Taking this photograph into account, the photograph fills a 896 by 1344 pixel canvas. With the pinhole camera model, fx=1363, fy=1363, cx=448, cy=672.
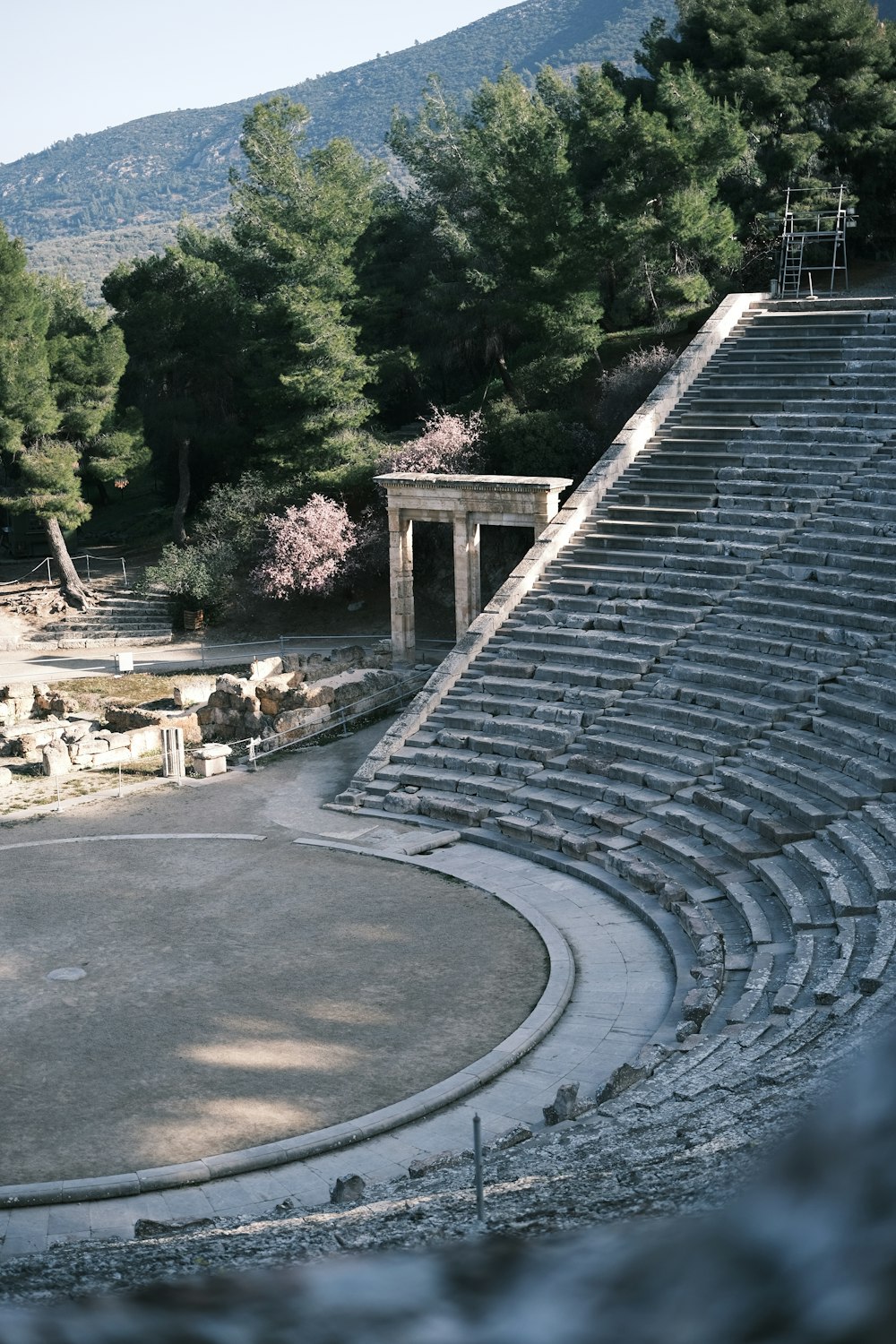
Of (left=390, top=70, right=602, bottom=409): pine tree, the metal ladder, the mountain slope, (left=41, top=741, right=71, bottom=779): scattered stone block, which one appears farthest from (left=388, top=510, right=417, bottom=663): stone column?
the mountain slope

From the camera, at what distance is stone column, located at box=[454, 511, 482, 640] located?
948 inches

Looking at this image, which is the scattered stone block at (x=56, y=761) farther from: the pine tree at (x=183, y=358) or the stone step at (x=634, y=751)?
the pine tree at (x=183, y=358)

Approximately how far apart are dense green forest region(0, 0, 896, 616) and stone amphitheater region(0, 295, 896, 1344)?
5260 mm

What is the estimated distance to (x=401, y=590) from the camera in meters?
25.6

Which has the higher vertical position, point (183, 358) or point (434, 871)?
point (183, 358)

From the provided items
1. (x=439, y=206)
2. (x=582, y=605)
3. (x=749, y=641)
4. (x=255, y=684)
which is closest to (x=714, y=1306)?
(x=749, y=641)

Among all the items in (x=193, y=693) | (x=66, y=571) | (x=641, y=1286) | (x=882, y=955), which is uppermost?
(x=641, y=1286)

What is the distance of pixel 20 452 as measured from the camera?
33844mm

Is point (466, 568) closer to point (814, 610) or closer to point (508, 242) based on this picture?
point (814, 610)

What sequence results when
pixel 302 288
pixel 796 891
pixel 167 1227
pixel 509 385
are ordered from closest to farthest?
pixel 167 1227 → pixel 796 891 → pixel 302 288 → pixel 509 385

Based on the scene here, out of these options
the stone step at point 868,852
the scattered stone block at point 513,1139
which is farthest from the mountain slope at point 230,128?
the scattered stone block at point 513,1139

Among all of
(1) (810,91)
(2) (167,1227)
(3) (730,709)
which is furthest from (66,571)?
(2) (167,1227)

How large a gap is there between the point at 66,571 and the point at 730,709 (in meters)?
22.6

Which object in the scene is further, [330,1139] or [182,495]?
[182,495]
